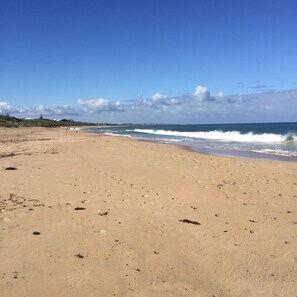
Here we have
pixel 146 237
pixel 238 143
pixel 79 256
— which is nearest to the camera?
pixel 79 256

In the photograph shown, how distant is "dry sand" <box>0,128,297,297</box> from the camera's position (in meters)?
3.99

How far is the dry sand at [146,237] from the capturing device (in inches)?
157

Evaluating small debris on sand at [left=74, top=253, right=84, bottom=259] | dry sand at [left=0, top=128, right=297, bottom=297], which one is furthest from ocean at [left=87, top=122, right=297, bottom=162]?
small debris on sand at [left=74, top=253, right=84, bottom=259]

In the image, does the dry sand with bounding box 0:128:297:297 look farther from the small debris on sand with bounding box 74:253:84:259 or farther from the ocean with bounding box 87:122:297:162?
the ocean with bounding box 87:122:297:162

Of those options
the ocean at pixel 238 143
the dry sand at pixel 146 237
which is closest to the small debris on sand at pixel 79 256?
the dry sand at pixel 146 237

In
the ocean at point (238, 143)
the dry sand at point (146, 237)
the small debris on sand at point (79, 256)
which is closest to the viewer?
the dry sand at point (146, 237)

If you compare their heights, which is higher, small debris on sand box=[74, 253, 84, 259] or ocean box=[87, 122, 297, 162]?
small debris on sand box=[74, 253, 84, 259]

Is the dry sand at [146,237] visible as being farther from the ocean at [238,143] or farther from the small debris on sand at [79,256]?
the ocean at [238,143]

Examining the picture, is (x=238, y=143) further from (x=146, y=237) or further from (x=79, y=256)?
(x=79, y=256)

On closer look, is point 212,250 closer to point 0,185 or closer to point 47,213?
point 47,213

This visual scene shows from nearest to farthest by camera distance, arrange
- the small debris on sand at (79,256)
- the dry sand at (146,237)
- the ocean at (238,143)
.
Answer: the dry sand at (146,237) → the small debris on sand at (79,256) → the ocean at (238,143)

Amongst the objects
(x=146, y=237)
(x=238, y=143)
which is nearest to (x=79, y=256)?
(x=146, y=237)

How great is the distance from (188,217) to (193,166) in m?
6.94

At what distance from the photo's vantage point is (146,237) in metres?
5.42
